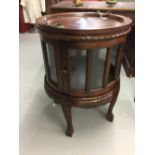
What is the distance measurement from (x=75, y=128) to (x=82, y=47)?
728 mm

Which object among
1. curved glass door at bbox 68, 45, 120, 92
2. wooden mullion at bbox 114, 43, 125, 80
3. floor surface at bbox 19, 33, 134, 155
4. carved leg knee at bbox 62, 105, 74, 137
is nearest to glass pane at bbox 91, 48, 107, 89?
curved glass door at bbox 68, 45, 120, 92

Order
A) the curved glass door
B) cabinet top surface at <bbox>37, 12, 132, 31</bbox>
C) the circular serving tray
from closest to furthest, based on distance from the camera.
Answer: the circular serving tray < the curved glass door < cabinet top surface at <bbox>37, 12, 132, 31</bbox>

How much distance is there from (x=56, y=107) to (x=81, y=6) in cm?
134

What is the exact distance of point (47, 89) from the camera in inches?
60.6

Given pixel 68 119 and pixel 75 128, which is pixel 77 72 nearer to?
pixel 68 119

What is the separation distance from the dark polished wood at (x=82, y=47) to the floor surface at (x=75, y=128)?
105 millimetres

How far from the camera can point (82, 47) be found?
1.21 meters

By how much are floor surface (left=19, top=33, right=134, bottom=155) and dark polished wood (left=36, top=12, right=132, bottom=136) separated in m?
0.10

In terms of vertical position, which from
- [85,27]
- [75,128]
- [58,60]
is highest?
[85,27]

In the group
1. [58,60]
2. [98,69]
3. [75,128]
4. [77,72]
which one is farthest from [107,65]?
[75,128]

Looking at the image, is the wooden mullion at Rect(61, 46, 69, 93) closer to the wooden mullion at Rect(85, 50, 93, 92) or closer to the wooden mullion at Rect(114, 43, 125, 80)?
the wooden mullion at Rect(85, 50, 93, 92)

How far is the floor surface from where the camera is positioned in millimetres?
1433

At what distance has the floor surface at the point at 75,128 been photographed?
143 cm
